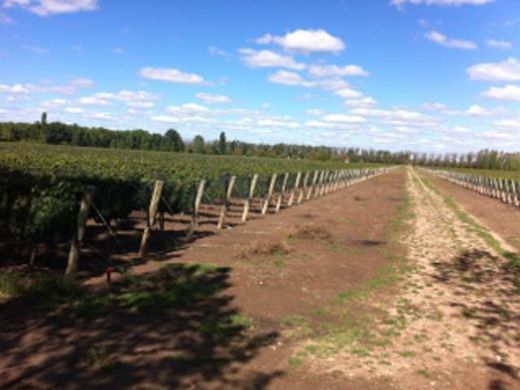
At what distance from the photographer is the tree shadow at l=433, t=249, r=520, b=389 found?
7406 millimetres

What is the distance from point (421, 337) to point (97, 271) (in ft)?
21.1

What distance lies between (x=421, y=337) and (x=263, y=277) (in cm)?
400

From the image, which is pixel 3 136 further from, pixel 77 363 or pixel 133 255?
pixel 77 363

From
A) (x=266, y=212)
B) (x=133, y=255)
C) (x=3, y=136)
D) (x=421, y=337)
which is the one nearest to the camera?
(x=421, y=337)

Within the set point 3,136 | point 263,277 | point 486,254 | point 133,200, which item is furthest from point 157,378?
point 3,136

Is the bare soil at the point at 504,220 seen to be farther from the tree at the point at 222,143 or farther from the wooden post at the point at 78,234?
the tree at the point at 222,143

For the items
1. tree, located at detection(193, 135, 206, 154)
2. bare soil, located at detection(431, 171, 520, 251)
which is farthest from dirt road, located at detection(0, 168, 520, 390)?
tree, located at detection(193, 135, 206, 154)

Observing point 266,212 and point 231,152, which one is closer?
point 266,212

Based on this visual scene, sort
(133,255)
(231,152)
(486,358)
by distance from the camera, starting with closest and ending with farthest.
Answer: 1. (486,358)
2. (133,255)
3. (231,152)

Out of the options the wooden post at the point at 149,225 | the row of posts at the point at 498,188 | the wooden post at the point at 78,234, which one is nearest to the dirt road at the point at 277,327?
the wooden post at the point at 149,225

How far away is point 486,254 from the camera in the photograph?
1516 cm

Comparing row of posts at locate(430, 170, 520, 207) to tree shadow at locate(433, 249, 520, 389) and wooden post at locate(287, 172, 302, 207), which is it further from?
tree shadow at locate(433, 249, 520, 389)

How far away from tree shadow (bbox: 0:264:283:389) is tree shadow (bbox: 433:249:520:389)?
3.09 metres

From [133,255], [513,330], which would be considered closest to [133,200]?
[133,255]
